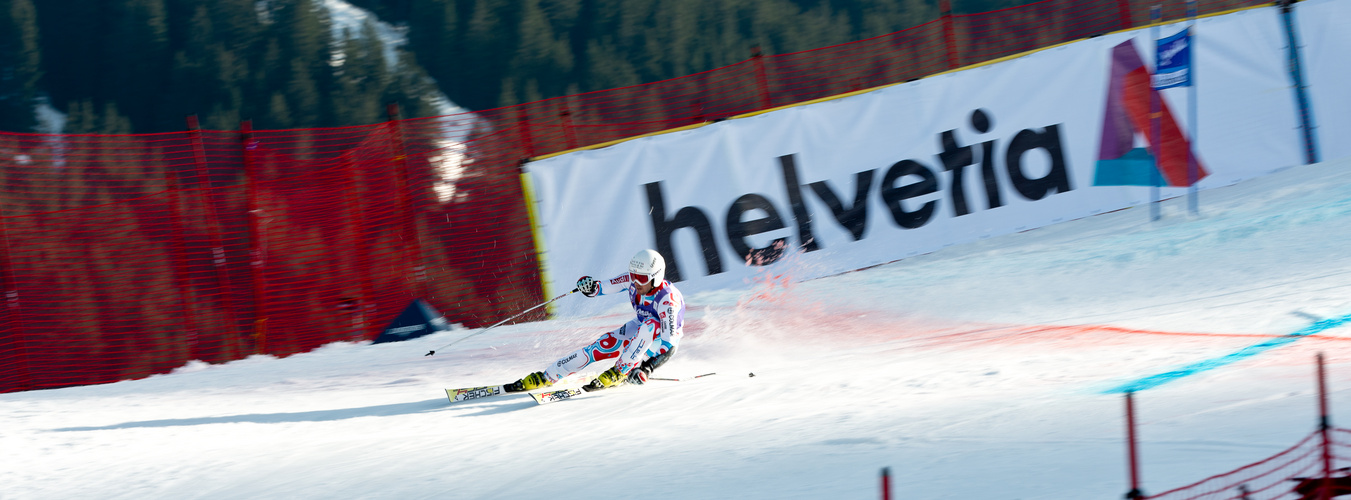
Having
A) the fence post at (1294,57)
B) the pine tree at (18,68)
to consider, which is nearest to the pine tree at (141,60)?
the pine tree at (18,68)

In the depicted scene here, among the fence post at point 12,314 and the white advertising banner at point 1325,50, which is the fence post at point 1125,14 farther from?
the fence post at point 12,314

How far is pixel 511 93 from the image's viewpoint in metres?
39.1

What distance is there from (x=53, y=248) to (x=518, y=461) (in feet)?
32.5

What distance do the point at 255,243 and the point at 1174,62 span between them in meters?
8.15

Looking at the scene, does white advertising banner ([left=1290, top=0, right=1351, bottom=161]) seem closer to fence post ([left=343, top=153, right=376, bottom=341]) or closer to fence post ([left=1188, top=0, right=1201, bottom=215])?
fence post ([left=1188, top=0, right=1201, bottom=215])

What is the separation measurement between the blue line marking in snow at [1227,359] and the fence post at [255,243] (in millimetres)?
7096

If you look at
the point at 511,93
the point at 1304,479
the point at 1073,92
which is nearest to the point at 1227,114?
the point at 1073,92

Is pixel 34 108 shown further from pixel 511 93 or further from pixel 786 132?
pixel 786 132

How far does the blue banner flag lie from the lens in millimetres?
8727

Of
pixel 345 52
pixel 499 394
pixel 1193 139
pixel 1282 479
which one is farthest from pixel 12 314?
pixel 345 52

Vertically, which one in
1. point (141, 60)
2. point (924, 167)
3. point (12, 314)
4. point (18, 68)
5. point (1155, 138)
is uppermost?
point (18, 68)

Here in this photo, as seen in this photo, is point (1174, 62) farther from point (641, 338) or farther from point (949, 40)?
point (641, 338)

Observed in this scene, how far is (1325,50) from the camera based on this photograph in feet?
30.6

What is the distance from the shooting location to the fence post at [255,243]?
29.5ft
